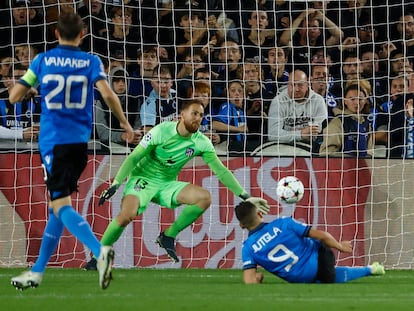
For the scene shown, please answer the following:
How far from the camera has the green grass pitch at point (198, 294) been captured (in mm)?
7422

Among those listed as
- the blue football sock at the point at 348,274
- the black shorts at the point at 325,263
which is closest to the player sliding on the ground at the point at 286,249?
the black shorts at the point at 325,263

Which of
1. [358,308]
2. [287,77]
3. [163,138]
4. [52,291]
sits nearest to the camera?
[358,308]

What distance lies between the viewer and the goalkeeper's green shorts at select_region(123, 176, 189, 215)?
1163cm

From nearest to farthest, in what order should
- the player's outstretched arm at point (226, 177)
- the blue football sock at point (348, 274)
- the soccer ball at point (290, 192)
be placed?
the blue football sock at point (348, 274)
the soccer ball at point (290, 192)
the player's outstretched arm at point (226, 177)

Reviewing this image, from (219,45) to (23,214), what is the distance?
11.8 feet

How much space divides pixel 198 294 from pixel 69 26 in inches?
87.3

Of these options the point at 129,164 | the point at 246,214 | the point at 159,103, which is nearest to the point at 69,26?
the point at 246,214

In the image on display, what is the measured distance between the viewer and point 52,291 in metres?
8.78

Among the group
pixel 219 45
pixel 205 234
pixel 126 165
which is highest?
pixel 219 45

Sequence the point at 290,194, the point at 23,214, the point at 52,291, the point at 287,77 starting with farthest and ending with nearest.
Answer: the point at 287,77 < the point at 23,214 < the point at 290,194 < the point at 52,291

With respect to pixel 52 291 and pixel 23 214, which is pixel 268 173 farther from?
pixel 52 291

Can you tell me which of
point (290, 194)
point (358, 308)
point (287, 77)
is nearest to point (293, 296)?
point (358, 308)

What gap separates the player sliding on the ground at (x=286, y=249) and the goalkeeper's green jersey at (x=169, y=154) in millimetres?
1867

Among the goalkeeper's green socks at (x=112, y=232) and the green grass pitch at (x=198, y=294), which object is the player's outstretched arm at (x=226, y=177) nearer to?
the green grass pitch at (x=198, y=294)
